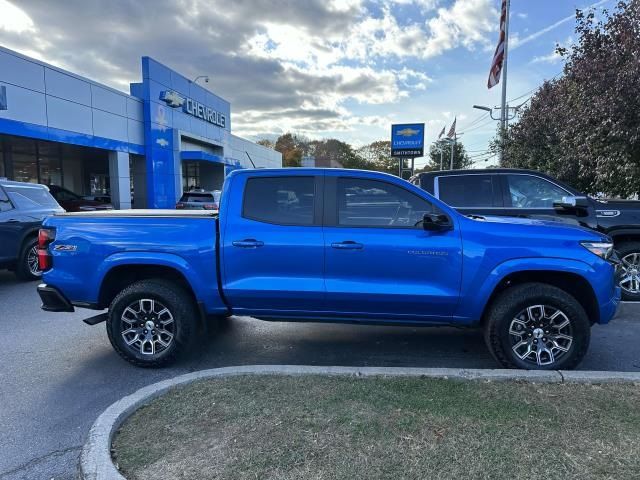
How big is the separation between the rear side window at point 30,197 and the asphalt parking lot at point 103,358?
9.48 ft

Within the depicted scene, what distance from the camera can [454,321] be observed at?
409 cm

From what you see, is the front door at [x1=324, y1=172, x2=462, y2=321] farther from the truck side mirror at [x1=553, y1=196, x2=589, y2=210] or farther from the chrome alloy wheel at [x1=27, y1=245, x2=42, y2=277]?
the chrome alloy wheel at [x1=27, y1=245, x2=42, y2=277]

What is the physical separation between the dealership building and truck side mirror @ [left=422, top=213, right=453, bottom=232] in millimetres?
11901

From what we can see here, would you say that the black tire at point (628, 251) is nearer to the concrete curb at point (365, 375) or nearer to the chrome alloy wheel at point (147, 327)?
the concrete curb at point (365, 375)

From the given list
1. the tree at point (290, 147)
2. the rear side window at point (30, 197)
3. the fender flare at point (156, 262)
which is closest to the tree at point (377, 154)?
the tree at point (290, 147)

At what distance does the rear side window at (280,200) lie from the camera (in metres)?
4.18

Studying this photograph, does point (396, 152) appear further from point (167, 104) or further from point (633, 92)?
point (633, 92)

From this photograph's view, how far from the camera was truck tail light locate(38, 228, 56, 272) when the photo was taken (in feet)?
14.2

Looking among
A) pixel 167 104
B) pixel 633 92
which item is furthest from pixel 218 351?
pixel 167 104

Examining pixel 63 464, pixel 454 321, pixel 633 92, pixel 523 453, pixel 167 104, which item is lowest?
pixel 63 464

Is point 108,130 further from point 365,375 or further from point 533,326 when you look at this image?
point 533,326

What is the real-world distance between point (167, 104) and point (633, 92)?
22415 mm

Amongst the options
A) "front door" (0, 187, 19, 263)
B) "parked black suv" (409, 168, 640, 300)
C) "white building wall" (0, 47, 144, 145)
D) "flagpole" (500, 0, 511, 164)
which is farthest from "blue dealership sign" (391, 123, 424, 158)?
"front door" (0, 187, 19, 263)

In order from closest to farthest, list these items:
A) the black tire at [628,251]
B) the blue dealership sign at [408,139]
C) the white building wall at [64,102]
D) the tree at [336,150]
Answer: the black tire at [628,251]
the white building wall at [64,102]
the blue dealership sign at [408,139]
the tree at [336,150]
